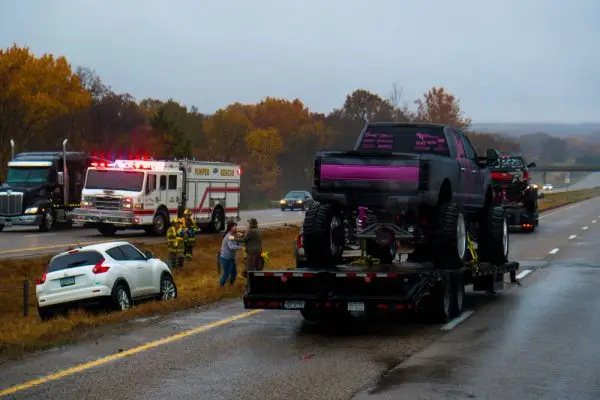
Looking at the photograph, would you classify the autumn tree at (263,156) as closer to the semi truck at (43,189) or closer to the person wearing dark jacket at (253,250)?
the semi truck at (43,189)

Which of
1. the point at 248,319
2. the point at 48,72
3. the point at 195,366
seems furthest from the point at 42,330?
the point at 48,72

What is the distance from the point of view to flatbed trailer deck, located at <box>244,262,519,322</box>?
43.6 feet

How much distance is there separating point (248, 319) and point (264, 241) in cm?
2498

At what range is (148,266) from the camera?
2138cm

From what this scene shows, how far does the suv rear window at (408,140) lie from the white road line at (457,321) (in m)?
2.57

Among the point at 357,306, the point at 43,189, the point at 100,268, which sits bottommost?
the point at 100,268

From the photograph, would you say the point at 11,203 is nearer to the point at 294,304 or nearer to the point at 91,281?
the point at 91,281

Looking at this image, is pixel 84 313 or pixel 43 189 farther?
pixel 43 189

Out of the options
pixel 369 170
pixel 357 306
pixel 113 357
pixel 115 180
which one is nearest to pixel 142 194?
pixel 115 180

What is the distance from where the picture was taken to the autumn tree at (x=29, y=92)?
6625 cm

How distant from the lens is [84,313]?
18391 millimetres

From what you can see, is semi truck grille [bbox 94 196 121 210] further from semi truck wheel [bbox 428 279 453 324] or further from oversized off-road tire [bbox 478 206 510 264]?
semi truck wheel [bbox 428 279 453 324]

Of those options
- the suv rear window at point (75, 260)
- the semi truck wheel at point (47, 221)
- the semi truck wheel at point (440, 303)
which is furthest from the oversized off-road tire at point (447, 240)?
the semi truck wheel at point (47, 221)

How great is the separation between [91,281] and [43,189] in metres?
23.1
